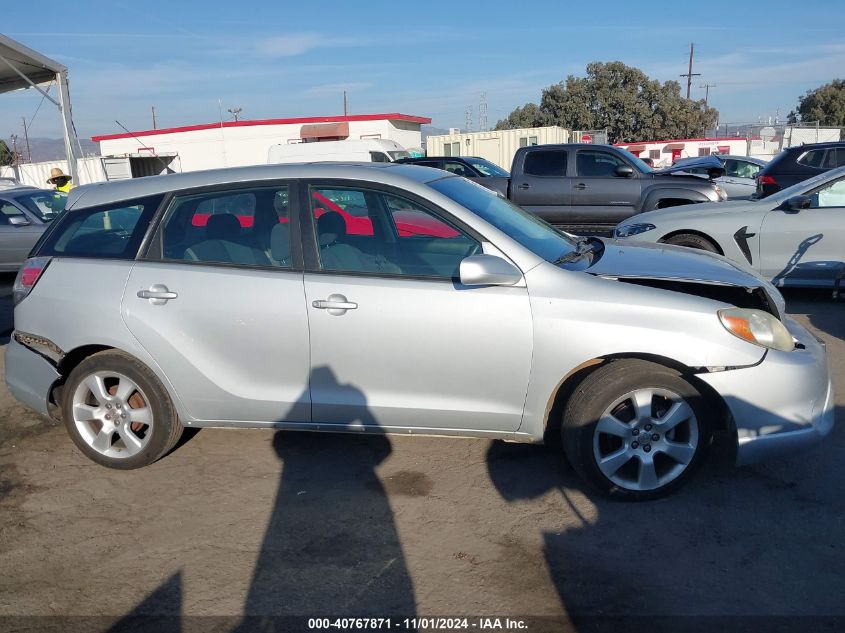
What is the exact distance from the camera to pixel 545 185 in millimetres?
12609

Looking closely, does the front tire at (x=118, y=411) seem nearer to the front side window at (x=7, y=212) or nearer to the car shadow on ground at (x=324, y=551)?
the car shadow on ground at (x=324, y=551)

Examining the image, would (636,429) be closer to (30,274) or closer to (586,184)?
(30,274)

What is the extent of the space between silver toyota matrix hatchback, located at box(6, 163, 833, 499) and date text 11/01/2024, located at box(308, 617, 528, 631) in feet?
3.46

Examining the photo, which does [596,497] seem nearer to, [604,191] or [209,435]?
[209,435]

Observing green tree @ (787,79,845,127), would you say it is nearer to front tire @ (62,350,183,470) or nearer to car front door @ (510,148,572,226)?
car front door @ (510,148,572,226)

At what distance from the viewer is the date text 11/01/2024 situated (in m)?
2.86

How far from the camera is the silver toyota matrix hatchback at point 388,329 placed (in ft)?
11.6

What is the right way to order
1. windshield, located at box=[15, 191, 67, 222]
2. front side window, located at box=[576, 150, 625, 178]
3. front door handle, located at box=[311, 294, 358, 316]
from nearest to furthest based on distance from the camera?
front door handle, located at box=[311, 294, 358, 316] → windshield, located at box=[15, 191, 67, 222] → front side window, located at box=[576, 150, 625, 178]

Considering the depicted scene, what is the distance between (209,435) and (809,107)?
2577 inches

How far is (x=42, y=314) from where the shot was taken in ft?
13.9

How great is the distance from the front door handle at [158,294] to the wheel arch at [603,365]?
7.05 feet

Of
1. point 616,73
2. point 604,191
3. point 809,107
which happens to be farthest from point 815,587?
point 809,107


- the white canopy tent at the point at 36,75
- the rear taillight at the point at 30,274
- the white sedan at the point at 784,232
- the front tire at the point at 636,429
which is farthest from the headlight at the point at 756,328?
the white canopy tent at the point at 36,75

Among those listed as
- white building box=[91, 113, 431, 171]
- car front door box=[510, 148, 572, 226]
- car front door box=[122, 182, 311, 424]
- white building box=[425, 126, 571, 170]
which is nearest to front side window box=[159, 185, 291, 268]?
car front door box=[122, 182, 311, 424]
